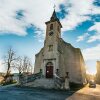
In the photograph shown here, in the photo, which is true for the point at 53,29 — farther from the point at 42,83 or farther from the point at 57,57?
the point at 42,83

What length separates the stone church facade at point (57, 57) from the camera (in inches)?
1157

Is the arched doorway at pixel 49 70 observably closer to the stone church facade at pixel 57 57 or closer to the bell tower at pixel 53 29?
the stone church facade at pixel 57 57

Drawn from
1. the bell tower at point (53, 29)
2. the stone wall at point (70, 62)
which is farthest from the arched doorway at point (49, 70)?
the bell tower at point (53, 29)

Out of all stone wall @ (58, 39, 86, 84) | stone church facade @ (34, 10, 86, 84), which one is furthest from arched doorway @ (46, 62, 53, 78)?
stone wall @ (58, 39, 86, 84)

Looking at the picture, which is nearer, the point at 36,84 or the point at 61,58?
the point at 36,84

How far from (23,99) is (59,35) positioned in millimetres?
22122

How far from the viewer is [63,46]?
32406 mm

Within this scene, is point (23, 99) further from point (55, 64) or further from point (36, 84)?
point (55, 64)

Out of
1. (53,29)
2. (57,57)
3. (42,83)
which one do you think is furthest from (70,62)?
(42,83)

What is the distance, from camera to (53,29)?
104 ft

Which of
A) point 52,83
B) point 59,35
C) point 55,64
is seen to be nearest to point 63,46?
point 59,35

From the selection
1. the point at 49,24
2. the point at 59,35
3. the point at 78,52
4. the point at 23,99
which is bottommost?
the point at 23,99

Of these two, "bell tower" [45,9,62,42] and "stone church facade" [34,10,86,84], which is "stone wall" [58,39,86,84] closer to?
"stone church facade" [34,10,86,84]

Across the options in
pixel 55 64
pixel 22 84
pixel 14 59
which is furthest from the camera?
pixel 14 59
